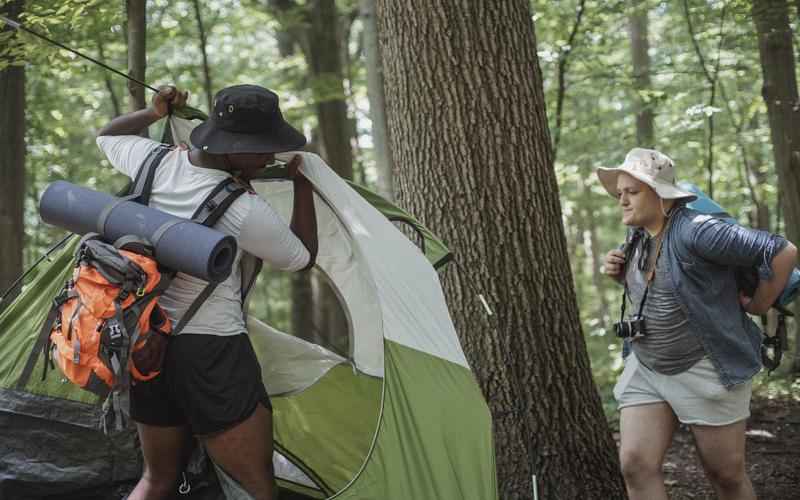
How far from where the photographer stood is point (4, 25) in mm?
4801

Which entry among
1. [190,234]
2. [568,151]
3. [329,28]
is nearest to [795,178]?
[568,151]

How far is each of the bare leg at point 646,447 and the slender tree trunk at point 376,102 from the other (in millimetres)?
4153

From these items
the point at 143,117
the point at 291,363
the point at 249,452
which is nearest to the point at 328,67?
the point at 291,363

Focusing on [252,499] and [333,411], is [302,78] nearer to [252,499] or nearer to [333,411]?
[333,411]

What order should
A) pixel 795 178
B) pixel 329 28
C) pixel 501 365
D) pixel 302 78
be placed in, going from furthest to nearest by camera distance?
pixel 302 78
pixel 329 28
pixel 795 178
pixel 501 365

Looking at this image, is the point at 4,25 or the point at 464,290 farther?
the point at 4,25

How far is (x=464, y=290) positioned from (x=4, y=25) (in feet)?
10.3

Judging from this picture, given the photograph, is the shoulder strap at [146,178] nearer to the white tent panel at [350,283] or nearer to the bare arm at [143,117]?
the bare arm at [143,117]

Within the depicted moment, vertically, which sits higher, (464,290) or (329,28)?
(329,28)

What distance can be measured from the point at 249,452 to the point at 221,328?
0.47 meters

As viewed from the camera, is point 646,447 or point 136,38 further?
point 136,38

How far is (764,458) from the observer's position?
17.0 ft

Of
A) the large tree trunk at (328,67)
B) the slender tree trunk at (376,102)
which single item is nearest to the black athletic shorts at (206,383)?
the slender tree trunk at (376,102)

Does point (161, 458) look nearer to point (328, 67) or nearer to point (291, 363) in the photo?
point (291, 363)
